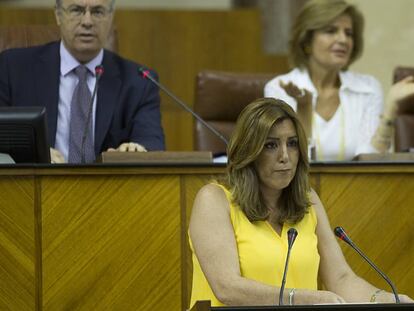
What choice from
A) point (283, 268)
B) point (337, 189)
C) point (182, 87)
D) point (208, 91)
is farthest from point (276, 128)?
point (182, 87)

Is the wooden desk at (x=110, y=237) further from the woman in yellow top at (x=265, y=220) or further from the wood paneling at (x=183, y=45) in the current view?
the wood paneling at (x=183, y=45)

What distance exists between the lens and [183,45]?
690 cm

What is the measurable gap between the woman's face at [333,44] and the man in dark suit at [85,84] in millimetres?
800

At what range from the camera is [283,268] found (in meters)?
3.75

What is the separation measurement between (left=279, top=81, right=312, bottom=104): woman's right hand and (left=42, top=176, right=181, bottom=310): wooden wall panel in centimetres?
104

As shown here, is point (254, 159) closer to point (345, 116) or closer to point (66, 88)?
point (66, 88)

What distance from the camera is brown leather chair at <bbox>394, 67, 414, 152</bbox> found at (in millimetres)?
5875

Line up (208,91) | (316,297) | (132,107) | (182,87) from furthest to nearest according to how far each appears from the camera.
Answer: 1. (182,87)
2. (208,91)
3. (132,107)
4. (316,297)

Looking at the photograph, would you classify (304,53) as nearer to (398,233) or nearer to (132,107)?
(132,107)

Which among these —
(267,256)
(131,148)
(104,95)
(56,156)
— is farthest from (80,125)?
(267,256)

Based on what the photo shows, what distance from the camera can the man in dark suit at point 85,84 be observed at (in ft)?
16.8

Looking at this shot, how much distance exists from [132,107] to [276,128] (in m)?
1.48

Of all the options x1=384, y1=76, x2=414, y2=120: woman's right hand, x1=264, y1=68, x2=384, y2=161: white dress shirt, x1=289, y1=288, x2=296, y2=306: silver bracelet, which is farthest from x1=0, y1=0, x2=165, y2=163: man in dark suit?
x1=289, y1=288, x2=296, y2=306: silver bracelet

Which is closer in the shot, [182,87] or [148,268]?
[148,268]
